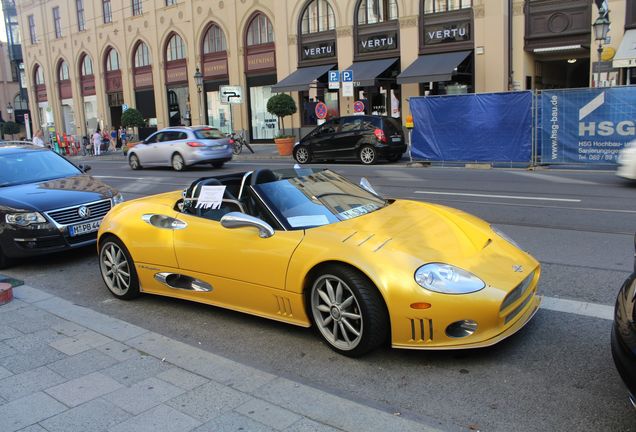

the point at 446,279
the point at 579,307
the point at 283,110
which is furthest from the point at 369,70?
the point at 446,279

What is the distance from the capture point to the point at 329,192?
5.14 meters

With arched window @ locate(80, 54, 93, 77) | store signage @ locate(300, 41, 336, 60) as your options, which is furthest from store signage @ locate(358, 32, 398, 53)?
arched window @ locate(80, 54, 93, 77)

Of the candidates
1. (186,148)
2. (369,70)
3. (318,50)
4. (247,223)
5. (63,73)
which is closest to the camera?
(247,223)

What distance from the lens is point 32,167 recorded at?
8.41 m

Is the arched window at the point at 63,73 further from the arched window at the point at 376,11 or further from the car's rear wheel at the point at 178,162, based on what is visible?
the car's rear wheel at the point at 178,162

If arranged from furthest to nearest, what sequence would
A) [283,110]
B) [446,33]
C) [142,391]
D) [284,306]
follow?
[283,110] < [446,33] < [284,306] < [142,391]

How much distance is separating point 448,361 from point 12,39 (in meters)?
66.8

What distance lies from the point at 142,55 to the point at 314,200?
3788 cm

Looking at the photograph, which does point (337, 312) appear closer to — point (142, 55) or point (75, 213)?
point (75, 213)

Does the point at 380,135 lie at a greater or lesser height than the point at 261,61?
lesser

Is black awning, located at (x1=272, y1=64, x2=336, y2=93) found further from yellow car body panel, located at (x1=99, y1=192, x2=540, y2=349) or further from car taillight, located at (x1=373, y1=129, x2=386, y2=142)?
yellow car body panel, located at (x1=99, y1=192, x2=540, y2=349)

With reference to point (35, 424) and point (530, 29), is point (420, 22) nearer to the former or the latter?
point (530, 29)

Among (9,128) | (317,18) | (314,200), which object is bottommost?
(314,200)

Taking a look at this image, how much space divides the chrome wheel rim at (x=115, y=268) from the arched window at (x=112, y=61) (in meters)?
39.1
